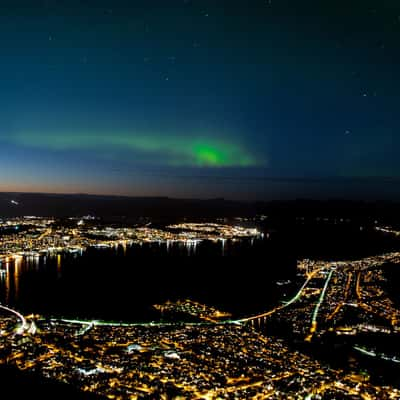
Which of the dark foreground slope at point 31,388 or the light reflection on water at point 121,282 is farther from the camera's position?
the light reflection on water at point 121,282

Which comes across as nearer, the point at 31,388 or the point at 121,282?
the point at 31,388

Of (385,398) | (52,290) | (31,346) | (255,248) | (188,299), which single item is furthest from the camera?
(255,248)

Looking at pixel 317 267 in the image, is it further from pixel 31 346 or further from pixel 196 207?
pixel 196 207

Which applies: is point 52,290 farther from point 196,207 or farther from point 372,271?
point 196,207

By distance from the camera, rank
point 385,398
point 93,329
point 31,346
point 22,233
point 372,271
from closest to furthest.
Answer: point 385,398 < point 31,346 < point 93,329 < point 372,271 < point 22,233

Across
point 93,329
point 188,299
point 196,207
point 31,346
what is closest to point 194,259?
point 188,299

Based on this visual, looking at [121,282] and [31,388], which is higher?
[31,388]

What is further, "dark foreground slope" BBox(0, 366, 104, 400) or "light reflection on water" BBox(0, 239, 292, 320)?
"light reflection on water" BBox(0, 239, 292, 320)

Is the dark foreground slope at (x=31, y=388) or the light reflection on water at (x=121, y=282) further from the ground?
the dark foreground slope at (x=31, y=388)

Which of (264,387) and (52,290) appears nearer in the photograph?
(264,387)

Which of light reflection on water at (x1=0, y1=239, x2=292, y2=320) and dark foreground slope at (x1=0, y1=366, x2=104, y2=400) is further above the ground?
dark foreground slope at (x1=0, y1=366, x2=104, y2=400)
